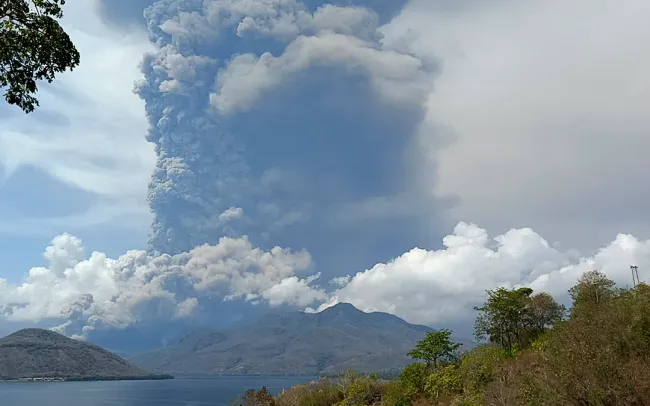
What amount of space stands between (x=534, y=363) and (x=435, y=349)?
Result: 90.2 ft

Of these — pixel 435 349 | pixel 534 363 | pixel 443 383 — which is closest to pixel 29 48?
pixel 534 363

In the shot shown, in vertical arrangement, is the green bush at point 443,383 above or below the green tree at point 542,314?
below

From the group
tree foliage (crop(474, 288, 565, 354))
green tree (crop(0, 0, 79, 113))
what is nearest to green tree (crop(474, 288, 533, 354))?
tree foliage (crop(474, 288, 565, 354))

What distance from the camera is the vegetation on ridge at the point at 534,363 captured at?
3416 cm

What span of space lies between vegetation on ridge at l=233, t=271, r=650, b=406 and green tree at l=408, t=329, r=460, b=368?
0.17 m

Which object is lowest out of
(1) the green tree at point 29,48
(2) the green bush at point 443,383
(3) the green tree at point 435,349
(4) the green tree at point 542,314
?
(2) the green bush at point 443,383

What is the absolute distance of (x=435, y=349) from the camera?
86.0m

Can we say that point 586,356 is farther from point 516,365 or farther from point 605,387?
point 516,365

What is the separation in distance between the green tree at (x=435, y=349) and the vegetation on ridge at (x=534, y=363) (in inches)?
6.8

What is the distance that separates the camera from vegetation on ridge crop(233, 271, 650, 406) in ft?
112

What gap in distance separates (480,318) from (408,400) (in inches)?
892

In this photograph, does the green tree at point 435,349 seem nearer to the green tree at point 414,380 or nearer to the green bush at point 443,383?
the green tree at point 414,380

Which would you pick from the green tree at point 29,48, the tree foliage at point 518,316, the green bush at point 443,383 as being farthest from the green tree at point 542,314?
the green tree at point 29,48

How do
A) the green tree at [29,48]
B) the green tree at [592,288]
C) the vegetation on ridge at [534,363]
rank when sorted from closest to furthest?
the green tree at [29,48] < the vegetation on ridge at [534,363] < the green tree at [592,288]
